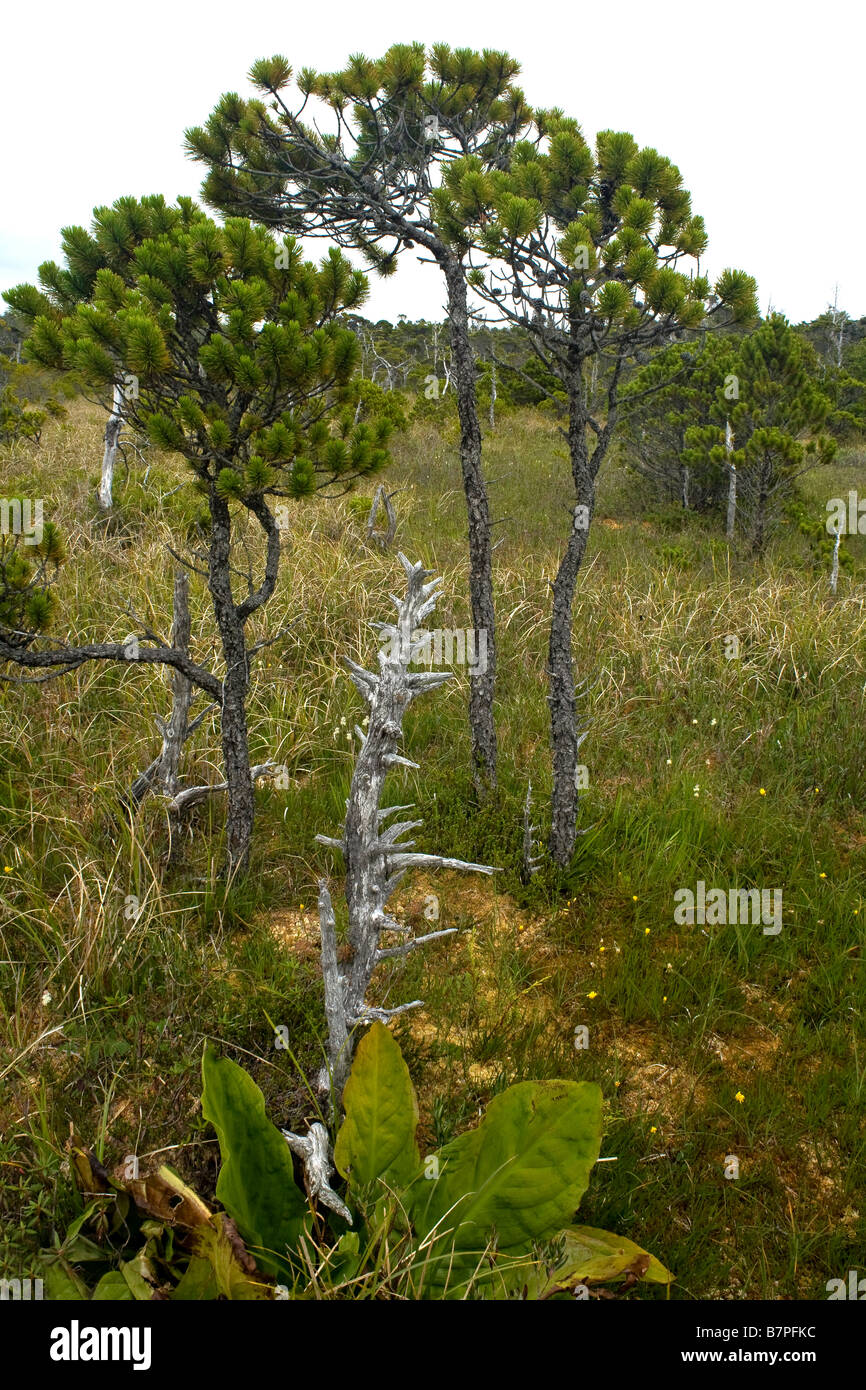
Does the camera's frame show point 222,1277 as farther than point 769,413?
No

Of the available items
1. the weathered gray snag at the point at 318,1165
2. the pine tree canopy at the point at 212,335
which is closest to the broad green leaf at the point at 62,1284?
the weathered gray snag at the point at 318,1165

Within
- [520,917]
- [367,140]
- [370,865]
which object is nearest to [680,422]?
[367,140]

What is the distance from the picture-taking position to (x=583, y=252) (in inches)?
135

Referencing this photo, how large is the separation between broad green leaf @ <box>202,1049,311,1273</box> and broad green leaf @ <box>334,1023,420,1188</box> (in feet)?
0.61

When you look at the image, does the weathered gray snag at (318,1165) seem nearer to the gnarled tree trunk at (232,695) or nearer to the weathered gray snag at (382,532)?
the gnarled tree trunk at (232,695)

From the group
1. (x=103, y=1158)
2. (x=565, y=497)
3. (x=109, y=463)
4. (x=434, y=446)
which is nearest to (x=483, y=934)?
(x=103, y=1158)

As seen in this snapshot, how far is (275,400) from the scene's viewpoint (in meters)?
3.37

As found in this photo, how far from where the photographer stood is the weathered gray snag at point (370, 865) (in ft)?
8.66

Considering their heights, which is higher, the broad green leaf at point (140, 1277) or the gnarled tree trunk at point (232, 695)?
the gnarled tree trunk at point (232, 695)

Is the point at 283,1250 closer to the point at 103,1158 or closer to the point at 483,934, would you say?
the point at 103,1158

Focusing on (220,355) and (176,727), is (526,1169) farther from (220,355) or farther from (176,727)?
(220,355)

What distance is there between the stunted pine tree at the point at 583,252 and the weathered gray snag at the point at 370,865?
3.74ft

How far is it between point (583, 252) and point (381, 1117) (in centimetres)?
349

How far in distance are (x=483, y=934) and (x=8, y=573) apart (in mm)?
2638
